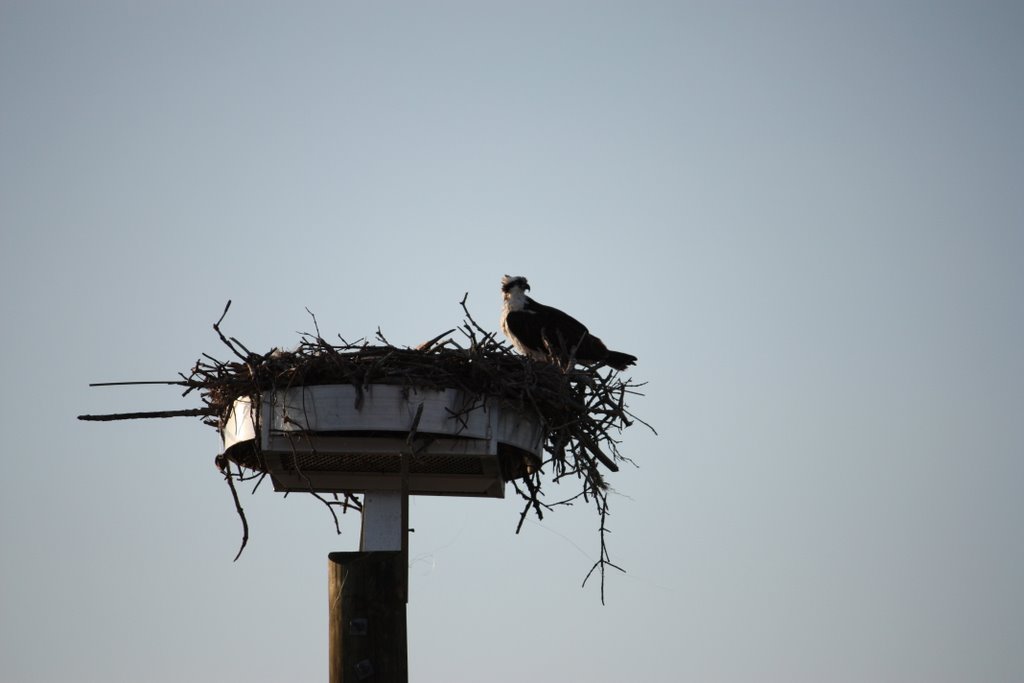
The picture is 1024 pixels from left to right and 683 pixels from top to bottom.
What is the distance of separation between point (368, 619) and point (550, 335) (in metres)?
4.91

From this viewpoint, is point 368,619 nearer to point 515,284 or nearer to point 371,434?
point 371,434

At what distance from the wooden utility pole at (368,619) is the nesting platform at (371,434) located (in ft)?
2.53

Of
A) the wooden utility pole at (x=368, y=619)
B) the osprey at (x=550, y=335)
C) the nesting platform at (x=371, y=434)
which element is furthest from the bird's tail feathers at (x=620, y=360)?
the wooden utility pole at (x=368, y=619)

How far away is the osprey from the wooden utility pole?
4.20 meters

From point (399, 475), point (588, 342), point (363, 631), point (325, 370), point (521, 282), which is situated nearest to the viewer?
point (363, 631)

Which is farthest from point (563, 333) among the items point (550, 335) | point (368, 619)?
point (368, 619)

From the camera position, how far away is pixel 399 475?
9.22m

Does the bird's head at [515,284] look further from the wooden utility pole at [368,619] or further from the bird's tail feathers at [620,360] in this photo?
the wooden utility pole at [368,619]

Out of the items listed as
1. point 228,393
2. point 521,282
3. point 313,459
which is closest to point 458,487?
point 313,459

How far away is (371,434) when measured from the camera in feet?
28.9

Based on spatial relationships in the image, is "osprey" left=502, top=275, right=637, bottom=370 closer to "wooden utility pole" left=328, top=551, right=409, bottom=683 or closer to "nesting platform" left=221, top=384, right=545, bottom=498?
"nesting platform" left=221, top=384, right=545, bottom=498

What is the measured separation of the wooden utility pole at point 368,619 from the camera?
312 inches

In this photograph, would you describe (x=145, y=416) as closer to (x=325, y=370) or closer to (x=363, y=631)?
(x=325, y=370)

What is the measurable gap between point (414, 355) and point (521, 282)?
15.3ft
